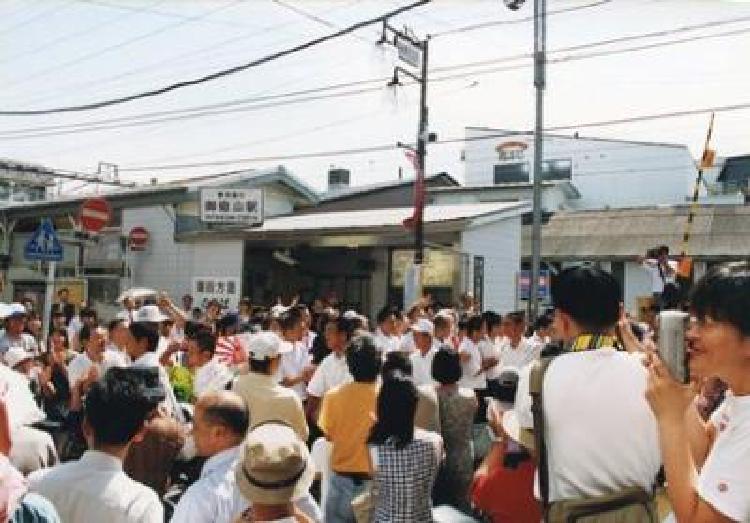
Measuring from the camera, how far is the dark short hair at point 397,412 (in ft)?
13.3

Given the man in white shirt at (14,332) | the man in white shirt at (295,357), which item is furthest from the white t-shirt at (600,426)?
the man in white shirt at (14,332)

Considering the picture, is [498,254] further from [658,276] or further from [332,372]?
[332,372]

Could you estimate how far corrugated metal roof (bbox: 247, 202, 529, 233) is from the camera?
16.5 m

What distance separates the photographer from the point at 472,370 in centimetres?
806

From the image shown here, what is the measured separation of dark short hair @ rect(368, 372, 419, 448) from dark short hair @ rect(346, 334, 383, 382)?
0.65m

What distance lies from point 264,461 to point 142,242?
18794 millimetres

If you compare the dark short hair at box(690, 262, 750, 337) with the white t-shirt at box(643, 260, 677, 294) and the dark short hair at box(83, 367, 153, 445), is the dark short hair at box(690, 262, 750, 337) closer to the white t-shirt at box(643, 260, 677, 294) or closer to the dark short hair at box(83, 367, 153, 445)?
the dark short hair at box(83, 367, 153, 445)

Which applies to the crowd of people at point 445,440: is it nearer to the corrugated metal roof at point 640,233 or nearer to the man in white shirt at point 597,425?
the man in white shirt at point 597,425

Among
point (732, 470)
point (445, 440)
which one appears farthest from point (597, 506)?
point (445, 440)

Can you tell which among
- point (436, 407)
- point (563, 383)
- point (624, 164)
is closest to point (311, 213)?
point (436, 407)

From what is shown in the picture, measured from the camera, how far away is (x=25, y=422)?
3779mm

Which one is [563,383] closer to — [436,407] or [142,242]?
[436,407]

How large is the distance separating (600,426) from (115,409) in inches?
70.9

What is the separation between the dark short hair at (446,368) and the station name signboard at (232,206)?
13972mm
